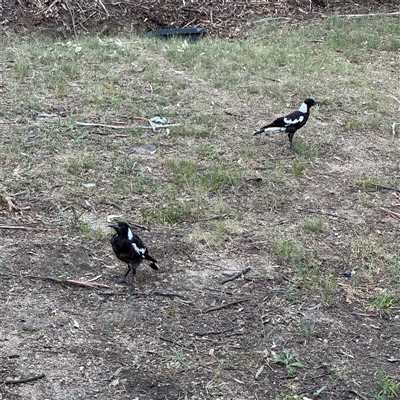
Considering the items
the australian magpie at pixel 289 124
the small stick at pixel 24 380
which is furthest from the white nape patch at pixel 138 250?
the australian magpie at pixel 289 124

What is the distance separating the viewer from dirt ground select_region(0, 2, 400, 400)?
3887 millimetres

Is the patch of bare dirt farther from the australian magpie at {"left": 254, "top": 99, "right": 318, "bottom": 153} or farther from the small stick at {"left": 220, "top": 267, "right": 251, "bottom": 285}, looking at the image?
the small stick at {"left": 220, "top": 267, "right": 251, "bottom": 285}

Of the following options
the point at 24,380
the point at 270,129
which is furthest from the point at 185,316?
the point at 270,129

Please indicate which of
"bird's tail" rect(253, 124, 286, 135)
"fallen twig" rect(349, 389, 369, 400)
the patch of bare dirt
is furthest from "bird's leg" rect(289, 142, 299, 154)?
the patch of bare dirt

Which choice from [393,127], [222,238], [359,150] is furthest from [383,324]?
[393,127]

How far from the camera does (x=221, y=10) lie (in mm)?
11781

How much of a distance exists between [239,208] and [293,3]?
24.6ft

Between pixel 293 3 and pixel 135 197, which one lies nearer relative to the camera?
pixel 135 197

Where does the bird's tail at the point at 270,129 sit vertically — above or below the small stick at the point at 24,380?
below

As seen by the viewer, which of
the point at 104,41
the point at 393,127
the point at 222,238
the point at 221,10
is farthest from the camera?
the point at 221,10

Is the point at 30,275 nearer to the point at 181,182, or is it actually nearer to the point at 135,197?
the point at 135,197

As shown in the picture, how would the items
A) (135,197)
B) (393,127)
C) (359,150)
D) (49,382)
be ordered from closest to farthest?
(49,382) < (135,197) < (359,150) < (393,127)

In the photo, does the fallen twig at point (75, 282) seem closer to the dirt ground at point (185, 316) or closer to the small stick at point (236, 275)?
the dirt ground at point (185, 316)

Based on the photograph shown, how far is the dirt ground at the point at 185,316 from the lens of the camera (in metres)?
3.89
